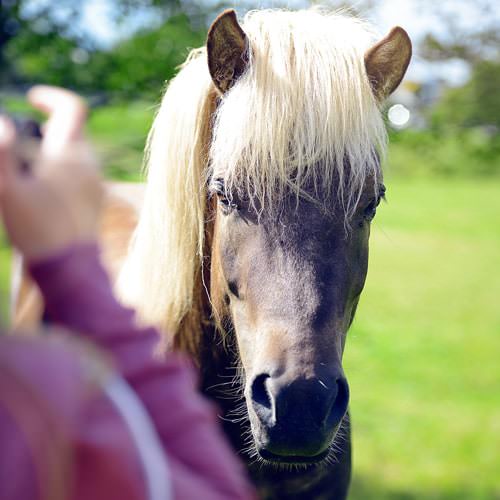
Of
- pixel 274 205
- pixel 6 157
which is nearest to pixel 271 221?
pixel 274 205

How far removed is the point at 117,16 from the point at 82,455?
4433 millimetres

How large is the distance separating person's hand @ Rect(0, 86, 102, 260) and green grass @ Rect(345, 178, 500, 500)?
58.5 inches

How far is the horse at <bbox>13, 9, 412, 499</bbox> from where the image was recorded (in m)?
1.54

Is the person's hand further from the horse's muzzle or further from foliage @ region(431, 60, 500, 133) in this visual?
foliage @ region(431, 60, 500, 133)

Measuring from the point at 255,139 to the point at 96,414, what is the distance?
1.20 m

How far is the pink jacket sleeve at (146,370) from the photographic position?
0.72 m

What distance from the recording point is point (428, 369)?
714 cm

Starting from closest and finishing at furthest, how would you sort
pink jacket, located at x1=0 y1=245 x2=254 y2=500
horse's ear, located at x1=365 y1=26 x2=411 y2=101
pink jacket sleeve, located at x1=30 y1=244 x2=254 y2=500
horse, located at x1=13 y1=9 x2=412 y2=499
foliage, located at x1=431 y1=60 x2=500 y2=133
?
pink jacket, located at x1=0 y1=245 x2=254 y2=500
pink jacket sleeve, located at x1=30 y1=244 x2=254 y2=500
horse, located at x1=13 y1=9 x2=412 y2=499
horse's ear, located at x1=365 y1=26 x2=411 y2=101
foliage, located at x1=431 y1=60 x2=500 y2=133

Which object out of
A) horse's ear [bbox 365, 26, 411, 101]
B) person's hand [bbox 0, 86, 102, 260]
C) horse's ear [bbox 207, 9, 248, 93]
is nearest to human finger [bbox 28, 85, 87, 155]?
person's hand [bbox 0, 86, 102, 260]

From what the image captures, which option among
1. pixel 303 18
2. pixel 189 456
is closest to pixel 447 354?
pixel 303 18

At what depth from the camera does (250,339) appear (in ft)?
5.77

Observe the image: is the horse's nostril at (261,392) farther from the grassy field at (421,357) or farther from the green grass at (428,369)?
the green grass at (428,369)

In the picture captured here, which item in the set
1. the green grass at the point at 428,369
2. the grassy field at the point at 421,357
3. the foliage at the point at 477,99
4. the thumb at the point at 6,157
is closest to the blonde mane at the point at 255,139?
the grassy field at the point at 421,357

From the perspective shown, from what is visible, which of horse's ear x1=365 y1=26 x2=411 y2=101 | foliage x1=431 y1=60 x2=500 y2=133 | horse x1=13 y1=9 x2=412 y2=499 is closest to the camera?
horse x1=13 y1=9 x2=412 y2=499
